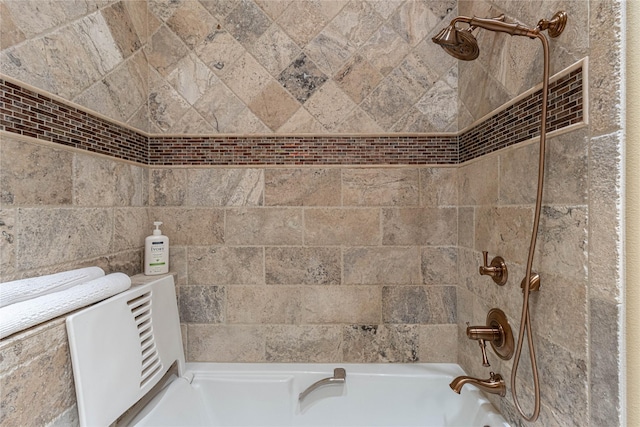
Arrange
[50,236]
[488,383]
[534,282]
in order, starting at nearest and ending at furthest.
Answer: [534,282] → [50,236] → [488,383]

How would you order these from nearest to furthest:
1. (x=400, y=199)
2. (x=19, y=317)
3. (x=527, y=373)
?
(x=19, y=317)
(x=527, y=373)
(x=400, y=199)

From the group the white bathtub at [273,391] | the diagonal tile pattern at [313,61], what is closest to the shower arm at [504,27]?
the diagonal tile pattern at [313,61]

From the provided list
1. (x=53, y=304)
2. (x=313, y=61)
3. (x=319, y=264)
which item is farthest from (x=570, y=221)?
(x=53, y=304)

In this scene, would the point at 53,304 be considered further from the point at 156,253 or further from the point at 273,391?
the point at 273,391

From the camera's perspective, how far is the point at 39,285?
2.86 ft

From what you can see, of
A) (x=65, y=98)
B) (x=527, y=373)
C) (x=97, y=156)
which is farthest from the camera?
(x=97, y=156)

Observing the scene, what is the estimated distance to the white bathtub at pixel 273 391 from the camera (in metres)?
1.19

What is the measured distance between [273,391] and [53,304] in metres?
0.99

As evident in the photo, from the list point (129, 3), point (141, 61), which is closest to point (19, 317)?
point (141, 61)

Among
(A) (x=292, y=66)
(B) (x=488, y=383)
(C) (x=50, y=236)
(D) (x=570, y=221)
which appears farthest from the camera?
(A) (x=292, y=66)

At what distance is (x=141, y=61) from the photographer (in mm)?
1480

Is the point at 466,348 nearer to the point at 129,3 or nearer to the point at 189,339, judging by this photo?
the point at 189,339

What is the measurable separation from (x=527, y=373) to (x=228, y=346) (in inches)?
50.8

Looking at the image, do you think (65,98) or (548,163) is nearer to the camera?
(548,163)
